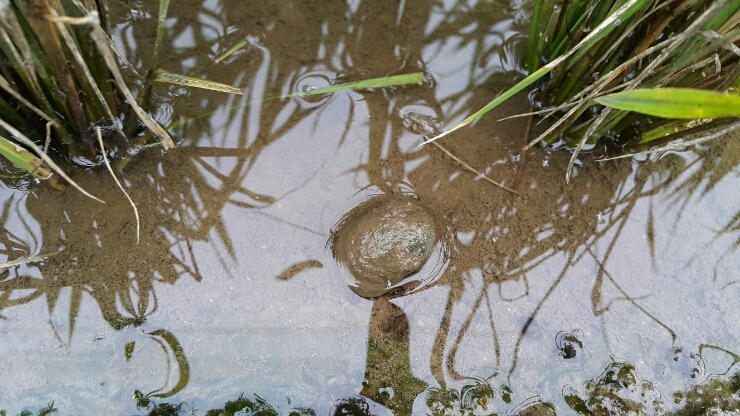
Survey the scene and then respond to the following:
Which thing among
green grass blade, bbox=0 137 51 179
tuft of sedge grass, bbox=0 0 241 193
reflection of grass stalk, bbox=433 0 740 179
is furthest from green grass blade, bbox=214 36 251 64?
reflection of grass stalk, bbox=433 0 740 179

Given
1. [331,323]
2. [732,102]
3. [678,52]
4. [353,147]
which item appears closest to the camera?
[732,102]

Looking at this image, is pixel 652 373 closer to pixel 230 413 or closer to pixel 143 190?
pixel 230 413

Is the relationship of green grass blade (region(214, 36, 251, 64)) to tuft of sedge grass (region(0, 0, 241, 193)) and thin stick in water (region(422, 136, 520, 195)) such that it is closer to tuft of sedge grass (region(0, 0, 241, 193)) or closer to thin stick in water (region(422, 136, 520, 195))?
tuft of sedge grass (region(0, 0, 241, 193))

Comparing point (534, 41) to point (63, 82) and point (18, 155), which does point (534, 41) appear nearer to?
point (63, 82)

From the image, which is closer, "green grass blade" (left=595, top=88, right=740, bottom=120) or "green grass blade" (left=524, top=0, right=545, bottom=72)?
"green grass blade" (left=595, top=88, right=740, bottom=120)

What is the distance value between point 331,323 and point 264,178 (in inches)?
25.8

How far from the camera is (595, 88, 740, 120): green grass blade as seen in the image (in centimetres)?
106

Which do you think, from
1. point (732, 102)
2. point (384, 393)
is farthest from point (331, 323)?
point (732, 102)

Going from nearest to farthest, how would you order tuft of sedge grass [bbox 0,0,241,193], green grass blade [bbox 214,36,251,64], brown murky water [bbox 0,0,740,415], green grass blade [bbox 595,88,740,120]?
green grass blade [bbox 595,88,740,120]
tuft of sedge grass [bbox 0,0,241,193]
brown murky water [bbox 0,0,740,415]
green grass blade [bbox 214,36,251,64]

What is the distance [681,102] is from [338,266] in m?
1.22

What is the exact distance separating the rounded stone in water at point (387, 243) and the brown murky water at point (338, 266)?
0.09m

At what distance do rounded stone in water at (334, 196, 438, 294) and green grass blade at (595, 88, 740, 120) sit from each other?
0.76 metres

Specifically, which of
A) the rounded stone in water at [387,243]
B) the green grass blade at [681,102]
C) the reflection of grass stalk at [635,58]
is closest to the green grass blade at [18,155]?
the rounded stone in water at [387,243]

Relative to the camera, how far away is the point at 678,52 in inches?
59.5
